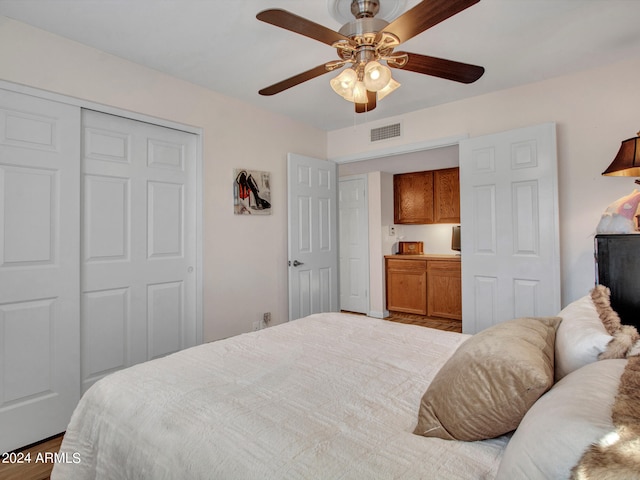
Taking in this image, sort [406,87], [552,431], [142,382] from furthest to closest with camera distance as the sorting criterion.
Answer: [406,87] → [142,382] → [552,431]

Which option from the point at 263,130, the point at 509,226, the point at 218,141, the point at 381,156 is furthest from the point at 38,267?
the point at 509,226

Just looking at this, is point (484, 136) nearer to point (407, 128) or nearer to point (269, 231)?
point (407, 128)

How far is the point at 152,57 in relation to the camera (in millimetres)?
2477

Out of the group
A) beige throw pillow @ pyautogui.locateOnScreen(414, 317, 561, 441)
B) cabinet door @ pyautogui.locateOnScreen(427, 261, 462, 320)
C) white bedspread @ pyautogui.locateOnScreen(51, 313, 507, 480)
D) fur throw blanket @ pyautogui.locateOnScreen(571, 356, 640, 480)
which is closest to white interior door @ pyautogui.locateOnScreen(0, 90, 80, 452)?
white bedspread @ pyautogui.locateOnScreen(51, 313, 507, 480)

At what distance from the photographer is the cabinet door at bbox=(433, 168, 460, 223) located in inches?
205

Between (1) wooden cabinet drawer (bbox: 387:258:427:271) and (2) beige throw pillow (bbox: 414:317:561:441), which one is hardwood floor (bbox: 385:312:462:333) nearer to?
(1) wooden cabinet drawer (bbox: 387:258:427:271)

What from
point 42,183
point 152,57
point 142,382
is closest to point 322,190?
point 152,57

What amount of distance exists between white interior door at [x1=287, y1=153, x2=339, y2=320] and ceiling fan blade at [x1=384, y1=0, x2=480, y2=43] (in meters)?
2.22

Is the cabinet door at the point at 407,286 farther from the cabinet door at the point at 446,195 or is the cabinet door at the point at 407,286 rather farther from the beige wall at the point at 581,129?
the beige wall at the point at 581,129

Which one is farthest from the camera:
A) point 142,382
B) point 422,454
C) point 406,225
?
point 406,225

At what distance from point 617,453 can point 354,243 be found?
503cm

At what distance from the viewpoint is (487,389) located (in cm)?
87

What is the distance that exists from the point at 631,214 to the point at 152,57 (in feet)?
10.7

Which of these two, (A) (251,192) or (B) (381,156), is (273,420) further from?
(B) (381,156)
